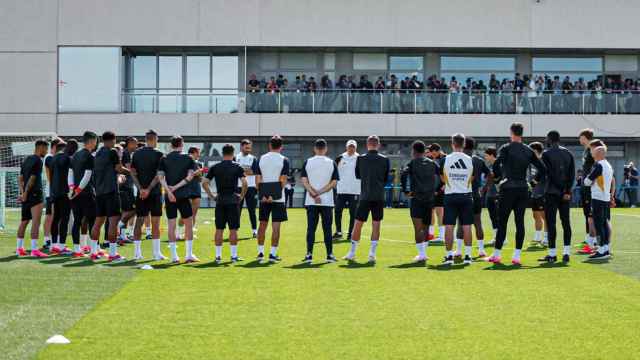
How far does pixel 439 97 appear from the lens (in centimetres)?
3962

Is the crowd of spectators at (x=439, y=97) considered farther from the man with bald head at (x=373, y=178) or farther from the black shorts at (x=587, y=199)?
the man with bald head at (x=373, y=178)

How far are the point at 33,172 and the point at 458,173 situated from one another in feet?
24.6

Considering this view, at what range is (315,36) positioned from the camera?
40531mm

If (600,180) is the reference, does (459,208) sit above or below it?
below

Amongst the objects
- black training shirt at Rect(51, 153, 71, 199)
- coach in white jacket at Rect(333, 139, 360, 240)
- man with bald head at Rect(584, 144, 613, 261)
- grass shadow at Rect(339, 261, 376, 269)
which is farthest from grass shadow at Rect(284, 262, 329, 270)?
man with bald head at Rect(584, 144, 613, 261)

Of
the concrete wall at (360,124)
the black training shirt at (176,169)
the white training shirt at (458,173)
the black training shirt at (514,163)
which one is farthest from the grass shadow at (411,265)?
the concrete wall at (360,124)

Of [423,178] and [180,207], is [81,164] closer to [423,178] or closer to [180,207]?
[180,207]

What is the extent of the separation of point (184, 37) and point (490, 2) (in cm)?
1500

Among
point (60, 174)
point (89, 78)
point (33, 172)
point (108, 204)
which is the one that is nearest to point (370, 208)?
point (108, 204)

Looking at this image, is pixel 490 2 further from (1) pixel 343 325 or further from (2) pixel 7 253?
(1) pixel 343 325

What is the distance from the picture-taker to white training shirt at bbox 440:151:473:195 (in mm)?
13273

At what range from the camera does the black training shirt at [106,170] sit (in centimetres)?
1362

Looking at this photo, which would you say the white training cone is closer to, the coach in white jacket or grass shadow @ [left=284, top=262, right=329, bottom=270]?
grass shadow @ [left=284, top=262, right=329, bottom=270]

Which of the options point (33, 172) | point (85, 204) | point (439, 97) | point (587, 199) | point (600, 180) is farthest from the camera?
point (439, 97)
